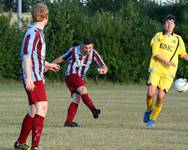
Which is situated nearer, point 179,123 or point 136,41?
point 179,123

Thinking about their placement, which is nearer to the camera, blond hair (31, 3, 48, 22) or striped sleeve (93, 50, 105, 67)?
blond hair (31, 3, 48, 22)

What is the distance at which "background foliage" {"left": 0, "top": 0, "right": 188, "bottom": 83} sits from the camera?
33.6 metres

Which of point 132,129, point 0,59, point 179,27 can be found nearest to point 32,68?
point 132,129

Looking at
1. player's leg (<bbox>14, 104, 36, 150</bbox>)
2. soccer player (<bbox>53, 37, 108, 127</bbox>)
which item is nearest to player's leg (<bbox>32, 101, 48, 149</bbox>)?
player's leg (<bbox>14, 104, 36, 150</bbox>)

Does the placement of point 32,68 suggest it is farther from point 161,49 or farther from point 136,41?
point 136,41

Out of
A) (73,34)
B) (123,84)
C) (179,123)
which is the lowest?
(123,84)

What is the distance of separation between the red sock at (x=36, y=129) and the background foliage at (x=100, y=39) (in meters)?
24.8

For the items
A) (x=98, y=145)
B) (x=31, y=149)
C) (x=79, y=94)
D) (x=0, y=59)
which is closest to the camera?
(x=31, y=149)

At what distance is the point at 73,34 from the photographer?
3416 centimetres

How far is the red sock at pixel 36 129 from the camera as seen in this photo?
342 inches

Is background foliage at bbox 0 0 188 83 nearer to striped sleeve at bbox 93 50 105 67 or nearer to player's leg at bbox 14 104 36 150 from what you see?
striped sleeve at bbox 93 50 105 67

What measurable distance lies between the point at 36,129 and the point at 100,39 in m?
25.8

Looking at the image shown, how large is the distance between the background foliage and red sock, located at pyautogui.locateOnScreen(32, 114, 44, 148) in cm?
2477

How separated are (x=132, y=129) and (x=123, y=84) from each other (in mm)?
22441
